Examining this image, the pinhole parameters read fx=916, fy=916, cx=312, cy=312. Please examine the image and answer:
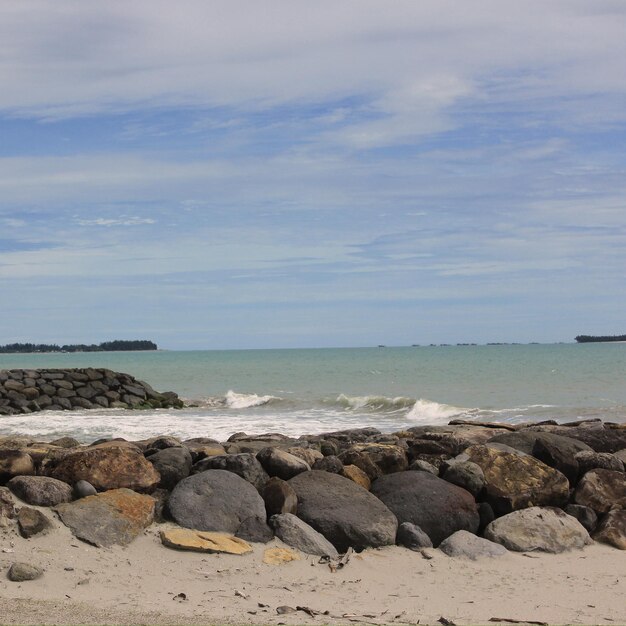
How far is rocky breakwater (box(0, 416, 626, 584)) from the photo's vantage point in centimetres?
680

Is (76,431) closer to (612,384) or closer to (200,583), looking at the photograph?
(200,583)

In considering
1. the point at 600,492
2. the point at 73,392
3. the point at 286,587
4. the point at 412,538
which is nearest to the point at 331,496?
the point at 412,538

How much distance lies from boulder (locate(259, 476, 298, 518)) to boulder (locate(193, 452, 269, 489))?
139 mm

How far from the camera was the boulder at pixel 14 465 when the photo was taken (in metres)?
7.16

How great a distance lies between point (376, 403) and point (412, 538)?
19.7m

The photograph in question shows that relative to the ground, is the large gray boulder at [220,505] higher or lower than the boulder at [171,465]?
lower

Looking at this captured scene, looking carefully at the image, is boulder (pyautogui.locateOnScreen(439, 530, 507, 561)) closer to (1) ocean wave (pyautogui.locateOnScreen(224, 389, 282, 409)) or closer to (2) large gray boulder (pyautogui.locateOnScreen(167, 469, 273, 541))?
(2) large gray boulder (pyautogui.locateOnScreen(167, 469, 273, 541))

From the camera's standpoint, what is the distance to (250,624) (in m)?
5.23

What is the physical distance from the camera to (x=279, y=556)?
21.9ft

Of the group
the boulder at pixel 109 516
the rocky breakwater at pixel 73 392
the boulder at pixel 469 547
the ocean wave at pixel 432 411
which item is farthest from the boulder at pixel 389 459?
the rocky breakwater at pixel 73 392

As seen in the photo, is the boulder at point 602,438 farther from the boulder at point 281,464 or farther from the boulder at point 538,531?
the boulder at point 281,464

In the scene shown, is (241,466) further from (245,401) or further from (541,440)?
(245,401)

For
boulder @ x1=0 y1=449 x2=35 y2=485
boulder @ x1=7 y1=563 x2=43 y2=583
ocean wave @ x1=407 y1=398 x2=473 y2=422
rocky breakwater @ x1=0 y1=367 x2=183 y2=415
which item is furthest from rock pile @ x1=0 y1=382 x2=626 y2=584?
rocky breakwater @ x1=0 y1=367 x2=183 y2=415

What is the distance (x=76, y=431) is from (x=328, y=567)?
1370 centimetres
